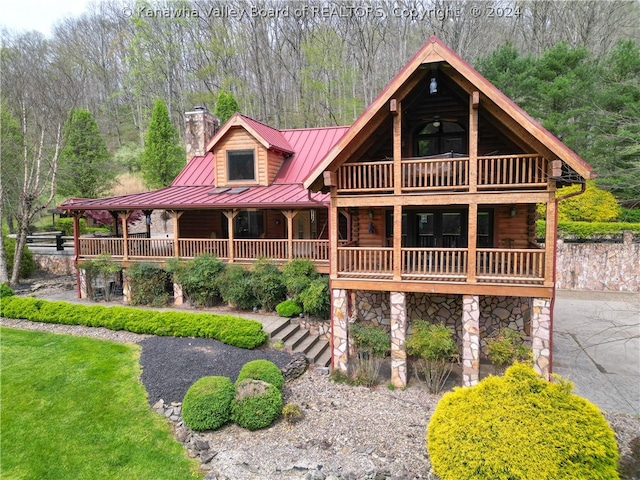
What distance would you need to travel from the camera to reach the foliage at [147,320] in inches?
452

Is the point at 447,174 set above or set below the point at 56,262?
above

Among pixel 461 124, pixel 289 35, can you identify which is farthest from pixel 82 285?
pixel 289 35

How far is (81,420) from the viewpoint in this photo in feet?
27.8

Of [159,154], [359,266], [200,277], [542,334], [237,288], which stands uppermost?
[159,154]

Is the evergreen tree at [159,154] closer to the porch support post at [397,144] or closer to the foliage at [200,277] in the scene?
the foliage at [200,277]

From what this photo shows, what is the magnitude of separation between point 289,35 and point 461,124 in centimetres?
2963

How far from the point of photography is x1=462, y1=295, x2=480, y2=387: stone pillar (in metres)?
9.62

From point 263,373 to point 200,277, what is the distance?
650 cm

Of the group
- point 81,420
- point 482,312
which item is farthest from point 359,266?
point 81,420

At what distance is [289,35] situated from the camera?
35562mm

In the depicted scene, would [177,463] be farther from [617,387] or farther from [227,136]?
[227,136]

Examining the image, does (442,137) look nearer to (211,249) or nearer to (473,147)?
(473,147)

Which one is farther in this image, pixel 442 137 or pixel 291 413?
pixel 442 137

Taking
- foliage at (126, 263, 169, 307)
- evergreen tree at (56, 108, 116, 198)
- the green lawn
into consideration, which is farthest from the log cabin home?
evergreen tree at (56, 108, 116, 198)
